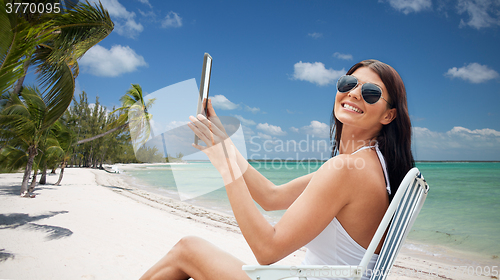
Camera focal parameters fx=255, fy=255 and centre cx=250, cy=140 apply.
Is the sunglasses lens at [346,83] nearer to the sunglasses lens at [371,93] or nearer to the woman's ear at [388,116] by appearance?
the sunglasses lens at [371,93]

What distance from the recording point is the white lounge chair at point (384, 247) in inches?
34.9

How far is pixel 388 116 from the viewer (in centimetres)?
120

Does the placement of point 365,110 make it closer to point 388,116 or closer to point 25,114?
point 388,116

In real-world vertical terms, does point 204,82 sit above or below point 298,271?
above

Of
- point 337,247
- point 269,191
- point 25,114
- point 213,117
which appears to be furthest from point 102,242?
point 337,247

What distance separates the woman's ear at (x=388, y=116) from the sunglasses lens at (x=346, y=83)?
0.66 feet

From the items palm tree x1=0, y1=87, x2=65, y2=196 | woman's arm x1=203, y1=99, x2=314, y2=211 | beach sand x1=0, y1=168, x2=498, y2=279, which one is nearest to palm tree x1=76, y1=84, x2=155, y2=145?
beach sand x1=0, y1=168, x2=498, y2=279

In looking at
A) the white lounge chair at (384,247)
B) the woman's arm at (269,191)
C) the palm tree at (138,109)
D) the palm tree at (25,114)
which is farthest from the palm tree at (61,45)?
the palm tree at (138,109)

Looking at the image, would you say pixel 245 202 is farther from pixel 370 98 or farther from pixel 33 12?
pixel 33 12

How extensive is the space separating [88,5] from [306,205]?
17.4ft

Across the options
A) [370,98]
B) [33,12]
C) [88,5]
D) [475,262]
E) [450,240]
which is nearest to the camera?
[370,98]

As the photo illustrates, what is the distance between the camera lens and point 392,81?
1.19 m

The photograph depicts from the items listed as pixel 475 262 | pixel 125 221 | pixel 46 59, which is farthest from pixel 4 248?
pixel 475 262

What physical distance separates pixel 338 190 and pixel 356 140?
0.45 meters
